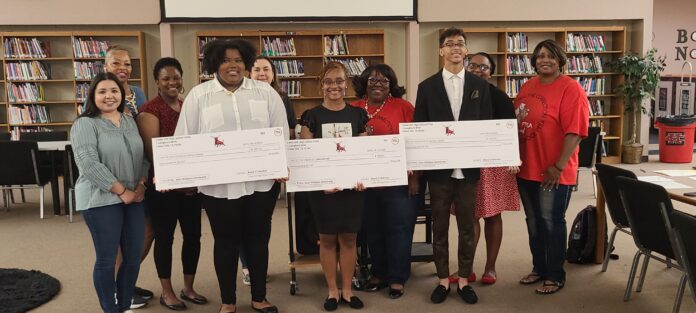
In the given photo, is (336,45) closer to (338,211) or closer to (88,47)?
(88,47)

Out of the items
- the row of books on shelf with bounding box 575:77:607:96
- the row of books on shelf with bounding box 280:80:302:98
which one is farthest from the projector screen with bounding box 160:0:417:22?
the row of books on shelf with bounding box 575:77:607:96

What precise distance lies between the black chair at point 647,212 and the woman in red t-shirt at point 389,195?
1.13m

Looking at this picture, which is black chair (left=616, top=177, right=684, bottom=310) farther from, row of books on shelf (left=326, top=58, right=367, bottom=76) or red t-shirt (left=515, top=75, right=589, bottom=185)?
row of books on shelf (left=326, top=58, right=367, bottom=76)

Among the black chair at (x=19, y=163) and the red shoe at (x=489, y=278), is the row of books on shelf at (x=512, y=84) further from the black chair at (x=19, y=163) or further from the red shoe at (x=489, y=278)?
the black chair at (x=19, y=163)

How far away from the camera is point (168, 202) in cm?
319

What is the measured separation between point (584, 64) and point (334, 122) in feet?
22.1

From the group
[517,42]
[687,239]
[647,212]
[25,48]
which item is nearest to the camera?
[687,239]

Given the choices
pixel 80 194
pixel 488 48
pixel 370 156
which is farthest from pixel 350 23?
pixel 80 194

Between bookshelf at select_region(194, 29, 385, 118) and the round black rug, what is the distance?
14.8 feet

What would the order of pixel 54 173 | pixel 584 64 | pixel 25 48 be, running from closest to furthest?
1. pixel 54 173
2. pixel 25 48
3. pixel 584 64

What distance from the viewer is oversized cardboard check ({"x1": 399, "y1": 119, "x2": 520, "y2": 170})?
3207mm

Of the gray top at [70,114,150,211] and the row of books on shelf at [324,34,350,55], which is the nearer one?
the gray top at [70,114,150,211]

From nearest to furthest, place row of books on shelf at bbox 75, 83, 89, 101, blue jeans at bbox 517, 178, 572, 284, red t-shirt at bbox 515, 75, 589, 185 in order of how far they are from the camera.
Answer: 1. red t-shirt at bbox 515, 75, 589, 185
2. blue jeans at bbox 517, 178, 572, 284
3. row of books on shelf at bbox 75, 83, 89, 101

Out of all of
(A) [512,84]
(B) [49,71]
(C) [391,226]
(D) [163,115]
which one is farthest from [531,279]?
(B) [49,71]
